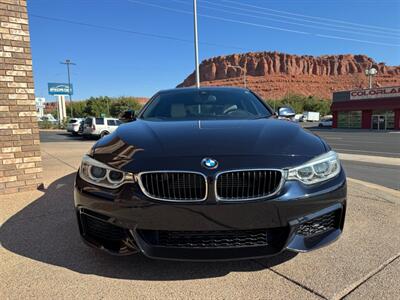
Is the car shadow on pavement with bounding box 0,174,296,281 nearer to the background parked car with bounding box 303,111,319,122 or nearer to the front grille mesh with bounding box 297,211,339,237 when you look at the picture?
the front grille mesh with bounding box 297,211,339,237

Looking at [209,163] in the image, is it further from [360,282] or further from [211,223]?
[360,282]

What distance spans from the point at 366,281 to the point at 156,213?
153 centimetres

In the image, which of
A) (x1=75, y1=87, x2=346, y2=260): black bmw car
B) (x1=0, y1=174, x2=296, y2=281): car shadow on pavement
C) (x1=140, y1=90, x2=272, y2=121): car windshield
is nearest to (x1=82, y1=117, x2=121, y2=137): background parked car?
(x1=140, y1=90, x2=272, y2=121): car windshield

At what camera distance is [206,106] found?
3877 millimetres

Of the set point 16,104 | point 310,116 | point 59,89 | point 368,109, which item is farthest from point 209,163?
point 310,116

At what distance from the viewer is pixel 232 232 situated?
7.07 ft

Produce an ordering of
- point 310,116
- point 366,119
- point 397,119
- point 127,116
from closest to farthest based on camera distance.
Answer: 1. point 127,116
2. point 397,119
3. point 366,119
4. point 310,116

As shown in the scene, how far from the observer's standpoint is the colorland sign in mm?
55156

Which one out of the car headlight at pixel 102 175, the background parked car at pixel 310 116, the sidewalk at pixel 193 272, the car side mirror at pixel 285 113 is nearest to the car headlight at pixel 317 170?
the sidewalk at pixel 193 272

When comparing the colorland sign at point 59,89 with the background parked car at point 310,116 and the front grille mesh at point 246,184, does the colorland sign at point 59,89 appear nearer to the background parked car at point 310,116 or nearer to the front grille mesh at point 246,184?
the background parked car at point 310,116

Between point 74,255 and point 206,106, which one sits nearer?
point 74,255

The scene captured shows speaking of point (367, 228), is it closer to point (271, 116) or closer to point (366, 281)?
point (366, 281)

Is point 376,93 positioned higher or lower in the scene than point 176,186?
Result: higher

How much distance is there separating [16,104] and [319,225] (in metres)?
4.33
